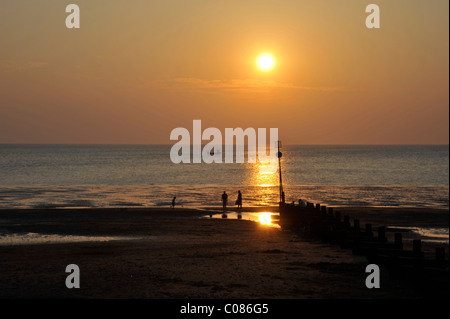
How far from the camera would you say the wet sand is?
659 inches

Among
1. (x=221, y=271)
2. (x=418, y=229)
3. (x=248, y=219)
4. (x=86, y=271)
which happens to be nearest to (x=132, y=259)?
(x=86, y=271)

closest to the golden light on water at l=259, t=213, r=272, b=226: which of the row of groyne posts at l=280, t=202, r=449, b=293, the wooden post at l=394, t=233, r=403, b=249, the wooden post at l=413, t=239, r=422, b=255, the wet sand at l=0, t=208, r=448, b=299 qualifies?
the wet sand at l=0, t=208, r=448, b=299

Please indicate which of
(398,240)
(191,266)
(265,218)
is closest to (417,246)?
(398,240)

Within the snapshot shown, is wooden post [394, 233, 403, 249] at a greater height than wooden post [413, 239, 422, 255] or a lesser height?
greater

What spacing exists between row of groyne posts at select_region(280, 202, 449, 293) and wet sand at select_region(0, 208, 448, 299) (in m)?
0.46

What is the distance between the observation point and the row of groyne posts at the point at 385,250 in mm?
16766

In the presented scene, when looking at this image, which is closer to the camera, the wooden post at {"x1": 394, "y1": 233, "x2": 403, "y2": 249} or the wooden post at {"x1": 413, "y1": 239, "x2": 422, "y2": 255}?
the wooden post at {"x1": 413, "y1": 239, "x2": 422, "y2": 255}

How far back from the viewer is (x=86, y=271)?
19.7 metres

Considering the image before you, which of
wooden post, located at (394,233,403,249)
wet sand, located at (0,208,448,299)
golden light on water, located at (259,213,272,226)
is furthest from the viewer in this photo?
golden light on water, located at (259,213,272,226)

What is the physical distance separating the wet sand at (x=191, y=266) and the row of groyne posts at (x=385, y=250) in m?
0.46

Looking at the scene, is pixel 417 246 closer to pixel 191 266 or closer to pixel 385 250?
pixel 385 250

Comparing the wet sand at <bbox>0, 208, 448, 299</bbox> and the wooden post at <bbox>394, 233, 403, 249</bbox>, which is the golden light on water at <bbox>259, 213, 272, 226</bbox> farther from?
the wooden post at <bbox>394, 233, 403, 249</bbox>
